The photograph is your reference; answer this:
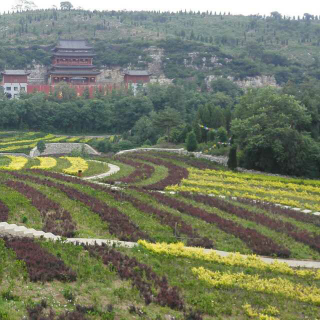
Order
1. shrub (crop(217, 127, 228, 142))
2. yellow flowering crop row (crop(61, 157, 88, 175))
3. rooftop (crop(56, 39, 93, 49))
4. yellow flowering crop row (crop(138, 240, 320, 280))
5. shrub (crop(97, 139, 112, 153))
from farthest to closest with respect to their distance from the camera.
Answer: rooftop (crop(56, 39, 93, 49)) → shrub (crop(97, 139, 112, 153)) → shrub (crop(217, 127, 228, 142)) → yellow flowering crop row (crop(61, 157, 88, 175)) → yellow flowering crop row (crop(138, 240, 320, 280))

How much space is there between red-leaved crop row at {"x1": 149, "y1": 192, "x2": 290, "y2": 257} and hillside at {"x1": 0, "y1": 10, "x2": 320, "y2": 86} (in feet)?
256

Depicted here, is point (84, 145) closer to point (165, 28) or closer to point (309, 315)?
point (309, 315)

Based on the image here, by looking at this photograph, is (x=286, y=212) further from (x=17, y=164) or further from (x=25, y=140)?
(x=25, y=140)

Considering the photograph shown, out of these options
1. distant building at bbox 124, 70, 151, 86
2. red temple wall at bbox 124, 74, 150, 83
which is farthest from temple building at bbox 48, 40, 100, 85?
distant building at bbox 124, 70, 151, 86

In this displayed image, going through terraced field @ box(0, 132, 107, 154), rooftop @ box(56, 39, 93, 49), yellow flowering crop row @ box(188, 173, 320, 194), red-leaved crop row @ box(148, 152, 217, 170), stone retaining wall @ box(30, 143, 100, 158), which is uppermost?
rooftop @ box(56, 39, 93, 49)

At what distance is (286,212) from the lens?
75.5 ft

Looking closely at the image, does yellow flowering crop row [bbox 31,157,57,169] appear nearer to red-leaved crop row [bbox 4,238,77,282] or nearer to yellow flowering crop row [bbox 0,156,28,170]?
Result: yellow flowering crop row [bbox 0,156,28,170]

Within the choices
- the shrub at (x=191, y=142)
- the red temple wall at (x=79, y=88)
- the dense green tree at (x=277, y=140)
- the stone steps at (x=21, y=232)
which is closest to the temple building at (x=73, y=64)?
the red temple wall at (x=79, y=88)

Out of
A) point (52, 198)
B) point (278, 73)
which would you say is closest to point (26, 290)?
point (52, 198)

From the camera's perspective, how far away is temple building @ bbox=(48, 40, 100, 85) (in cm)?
9175

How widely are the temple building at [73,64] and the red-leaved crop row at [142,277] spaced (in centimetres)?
7942

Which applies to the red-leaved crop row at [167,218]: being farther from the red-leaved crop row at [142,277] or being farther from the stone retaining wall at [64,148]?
the stone retaining wall at [64,148]

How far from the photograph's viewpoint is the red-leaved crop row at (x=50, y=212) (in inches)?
639

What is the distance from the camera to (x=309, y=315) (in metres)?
11.9
